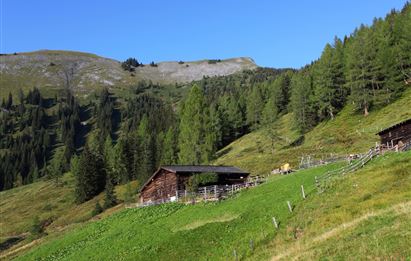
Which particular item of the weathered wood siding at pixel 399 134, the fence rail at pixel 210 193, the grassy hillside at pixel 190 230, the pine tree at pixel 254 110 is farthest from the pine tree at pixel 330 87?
the grassy hillside at pixel 190 230

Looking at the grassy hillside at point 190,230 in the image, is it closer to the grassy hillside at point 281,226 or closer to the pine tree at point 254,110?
the grassy hillside at point 281,226

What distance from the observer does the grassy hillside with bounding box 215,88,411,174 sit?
267 ft

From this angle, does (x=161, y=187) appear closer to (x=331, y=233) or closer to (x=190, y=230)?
(x=190, y=230)

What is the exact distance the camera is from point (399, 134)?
211 ft

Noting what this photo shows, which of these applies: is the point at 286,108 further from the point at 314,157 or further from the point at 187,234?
the point at 187,234

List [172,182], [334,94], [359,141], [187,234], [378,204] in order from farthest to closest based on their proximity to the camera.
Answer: [334,94], [359,141], [172,182], [187,234], [378,204]

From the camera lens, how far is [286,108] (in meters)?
154

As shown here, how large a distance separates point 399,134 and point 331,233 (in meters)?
41.4

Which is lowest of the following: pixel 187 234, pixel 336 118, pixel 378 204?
pixel 187 234

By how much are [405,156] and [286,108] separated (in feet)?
365

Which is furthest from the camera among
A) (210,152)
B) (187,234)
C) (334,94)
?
(334,94)

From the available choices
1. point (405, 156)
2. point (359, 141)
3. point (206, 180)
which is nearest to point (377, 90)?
point (359, 141)

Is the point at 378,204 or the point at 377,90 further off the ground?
the point at 377,90

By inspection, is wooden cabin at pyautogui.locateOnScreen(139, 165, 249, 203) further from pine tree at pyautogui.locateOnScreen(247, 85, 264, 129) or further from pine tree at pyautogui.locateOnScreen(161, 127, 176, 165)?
pine tree at pyautogui.locateOnScreen(247, 85, 264, 129)
